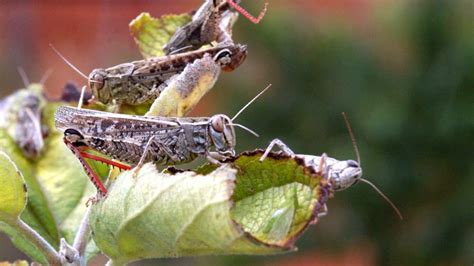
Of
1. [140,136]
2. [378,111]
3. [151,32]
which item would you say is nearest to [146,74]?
[140,136]

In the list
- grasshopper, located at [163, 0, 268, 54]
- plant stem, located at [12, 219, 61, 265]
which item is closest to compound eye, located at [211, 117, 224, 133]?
grasshopper, located at [163, 0, 268, 54]

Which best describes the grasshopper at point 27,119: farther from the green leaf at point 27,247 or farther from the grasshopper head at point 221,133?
the grasshopper head at point 221,133

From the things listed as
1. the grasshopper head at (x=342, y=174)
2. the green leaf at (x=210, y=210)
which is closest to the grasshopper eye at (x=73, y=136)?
the green leaf at (x=210, y=210)

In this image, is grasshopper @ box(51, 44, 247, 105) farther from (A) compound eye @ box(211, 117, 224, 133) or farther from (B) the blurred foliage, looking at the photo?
(B) the blurred foliage

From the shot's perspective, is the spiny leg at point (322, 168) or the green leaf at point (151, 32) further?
the green leaf at point (151, 32)

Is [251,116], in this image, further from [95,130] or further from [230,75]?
[95,130]

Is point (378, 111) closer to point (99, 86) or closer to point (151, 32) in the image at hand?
point (151, 32)
